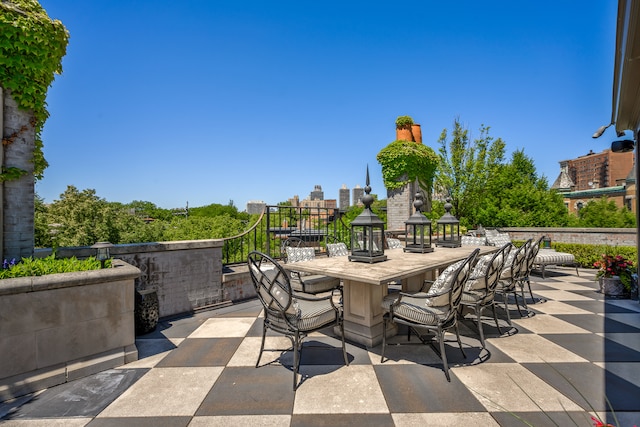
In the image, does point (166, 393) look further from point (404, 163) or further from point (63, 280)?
point (404, 163)

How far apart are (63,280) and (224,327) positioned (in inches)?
74.4

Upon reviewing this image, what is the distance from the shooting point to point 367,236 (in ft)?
11.6

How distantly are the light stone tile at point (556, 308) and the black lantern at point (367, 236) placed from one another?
299 cm

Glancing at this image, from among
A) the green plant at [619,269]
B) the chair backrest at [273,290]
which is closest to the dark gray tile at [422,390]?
the chair backrest at [273,290]

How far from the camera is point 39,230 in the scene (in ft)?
22.1


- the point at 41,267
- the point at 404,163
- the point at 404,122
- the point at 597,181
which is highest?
the point at 597,181

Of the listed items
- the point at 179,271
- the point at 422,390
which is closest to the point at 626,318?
the point at 422,390

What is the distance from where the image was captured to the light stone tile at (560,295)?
5.14 meters

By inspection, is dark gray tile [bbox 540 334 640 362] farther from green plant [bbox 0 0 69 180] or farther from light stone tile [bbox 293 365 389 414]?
green plant [bbox 0 0 69 180]

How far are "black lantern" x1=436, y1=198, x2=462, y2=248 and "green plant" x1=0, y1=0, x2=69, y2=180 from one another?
19.0 ft

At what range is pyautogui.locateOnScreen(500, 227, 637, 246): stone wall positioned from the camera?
8.40 m

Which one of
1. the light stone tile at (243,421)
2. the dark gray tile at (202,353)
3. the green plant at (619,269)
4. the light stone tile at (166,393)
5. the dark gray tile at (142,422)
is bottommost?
the dark gray tile at (202,353)

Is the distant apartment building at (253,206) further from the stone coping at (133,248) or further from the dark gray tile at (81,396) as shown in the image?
the dark gray tile at (81,396)

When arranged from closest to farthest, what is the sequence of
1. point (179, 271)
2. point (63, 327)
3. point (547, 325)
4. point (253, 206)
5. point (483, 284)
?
point (63, 327) → point (483, 284) → point (547, 325) → point (179, 271) → point (253, 206)
